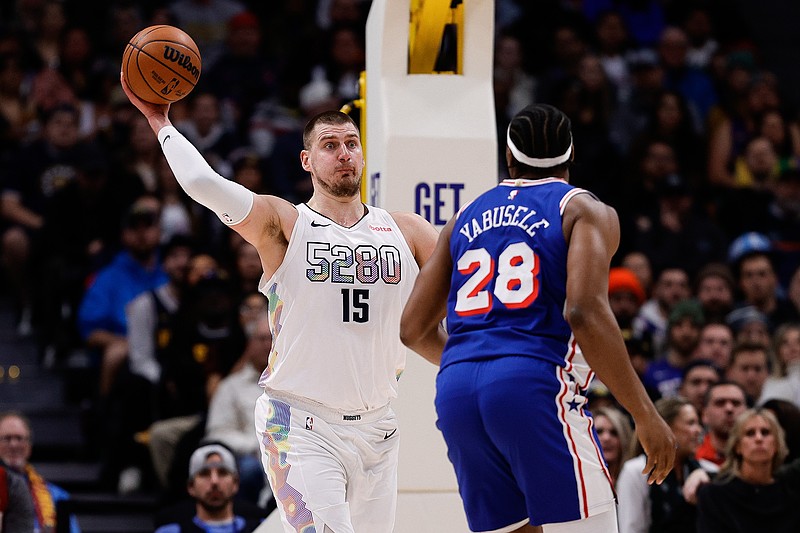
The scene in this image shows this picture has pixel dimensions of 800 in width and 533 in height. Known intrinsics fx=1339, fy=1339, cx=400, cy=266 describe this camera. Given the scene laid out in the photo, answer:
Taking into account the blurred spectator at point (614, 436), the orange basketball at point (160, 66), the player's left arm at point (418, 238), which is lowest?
the blurred spectator at point (614, 436)

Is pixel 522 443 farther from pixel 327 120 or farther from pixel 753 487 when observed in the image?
pixel 753 487

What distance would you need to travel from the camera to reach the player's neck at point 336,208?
5863mm

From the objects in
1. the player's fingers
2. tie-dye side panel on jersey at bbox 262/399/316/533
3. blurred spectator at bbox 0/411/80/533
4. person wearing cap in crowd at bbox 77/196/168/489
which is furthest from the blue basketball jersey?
person wearing cap in crowd at bbox 77/196/168/489

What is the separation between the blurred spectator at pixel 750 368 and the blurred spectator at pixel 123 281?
4672mm

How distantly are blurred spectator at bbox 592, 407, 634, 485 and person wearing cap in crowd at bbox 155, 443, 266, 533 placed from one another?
2.36 m

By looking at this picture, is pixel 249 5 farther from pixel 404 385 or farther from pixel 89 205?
pixel 404 385

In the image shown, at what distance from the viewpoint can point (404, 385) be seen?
23.4 ft

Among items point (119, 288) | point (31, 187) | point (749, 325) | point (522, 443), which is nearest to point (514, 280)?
point (522, 443)

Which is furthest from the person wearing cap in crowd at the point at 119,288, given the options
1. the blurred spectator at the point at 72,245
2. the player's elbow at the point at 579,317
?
the player's elbow at the point at 579,317

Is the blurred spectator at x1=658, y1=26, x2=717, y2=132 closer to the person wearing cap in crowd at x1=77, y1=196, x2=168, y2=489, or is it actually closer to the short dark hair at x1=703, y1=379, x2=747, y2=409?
the short dark hair at x1=703, y1=379, x2=747, y2=409

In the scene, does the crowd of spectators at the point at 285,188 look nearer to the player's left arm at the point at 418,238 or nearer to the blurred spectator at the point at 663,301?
the blurred spectator at the point at 663,301

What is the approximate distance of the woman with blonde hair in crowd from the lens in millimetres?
7949

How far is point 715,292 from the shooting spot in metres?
11.2

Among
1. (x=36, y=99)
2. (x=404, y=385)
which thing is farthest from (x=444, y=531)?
(x=36, y=99)
